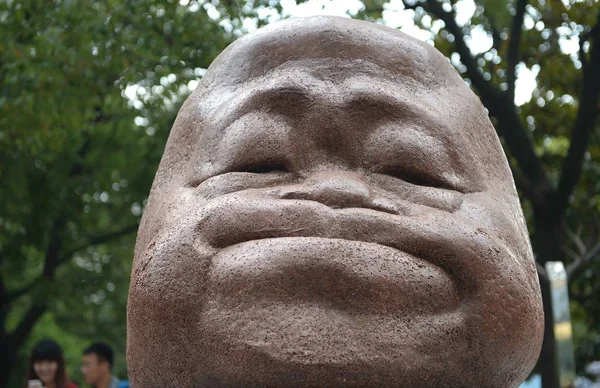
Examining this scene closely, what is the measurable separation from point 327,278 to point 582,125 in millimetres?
5691

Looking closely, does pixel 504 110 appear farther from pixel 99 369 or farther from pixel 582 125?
pixel 99 369

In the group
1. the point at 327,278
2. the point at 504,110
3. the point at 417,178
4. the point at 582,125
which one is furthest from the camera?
the point at 504,110

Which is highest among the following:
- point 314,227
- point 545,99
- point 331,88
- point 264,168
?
point 331,88

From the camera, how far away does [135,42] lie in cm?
752

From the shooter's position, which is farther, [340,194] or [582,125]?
[582,125]

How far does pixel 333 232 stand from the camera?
310 cm

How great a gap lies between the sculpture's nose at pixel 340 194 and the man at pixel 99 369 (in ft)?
9.46

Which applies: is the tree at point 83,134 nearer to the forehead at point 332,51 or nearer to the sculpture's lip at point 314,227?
the forehead at point 332,51

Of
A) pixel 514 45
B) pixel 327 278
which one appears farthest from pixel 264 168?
pixel 514 45

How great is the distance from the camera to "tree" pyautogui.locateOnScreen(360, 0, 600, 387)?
798 cm

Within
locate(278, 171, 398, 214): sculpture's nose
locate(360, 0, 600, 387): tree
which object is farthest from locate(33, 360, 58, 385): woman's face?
locate(360, 0, 600, 387): tree

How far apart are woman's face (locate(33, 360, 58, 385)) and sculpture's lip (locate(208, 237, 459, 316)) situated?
2914mm

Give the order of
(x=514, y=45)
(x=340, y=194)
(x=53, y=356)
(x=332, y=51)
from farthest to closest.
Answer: (x=514, y=45) < (x=53, y=356) < (x=332, y=51) < (x=340, y=194)

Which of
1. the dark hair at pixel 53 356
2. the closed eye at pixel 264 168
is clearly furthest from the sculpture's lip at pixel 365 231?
the dark hair at pixel 53 356
